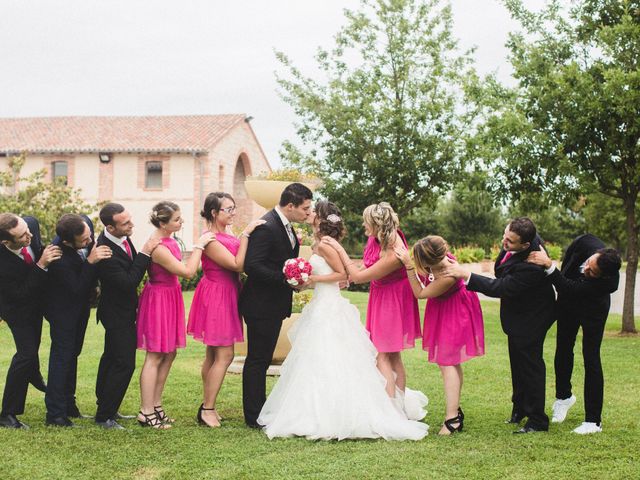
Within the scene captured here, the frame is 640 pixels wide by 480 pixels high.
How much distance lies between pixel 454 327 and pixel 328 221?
140 centimetres

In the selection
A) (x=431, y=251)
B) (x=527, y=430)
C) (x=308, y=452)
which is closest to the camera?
(x=308, y=452)

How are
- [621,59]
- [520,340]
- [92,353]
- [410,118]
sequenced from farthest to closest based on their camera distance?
[410,118] < [621,59] < [92,353] < [520,340]

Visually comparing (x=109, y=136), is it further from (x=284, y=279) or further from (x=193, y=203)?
(x=284, y=279)

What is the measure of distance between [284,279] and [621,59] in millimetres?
9716

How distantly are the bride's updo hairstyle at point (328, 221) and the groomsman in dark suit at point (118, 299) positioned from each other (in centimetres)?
141

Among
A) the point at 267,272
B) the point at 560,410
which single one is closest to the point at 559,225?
the point at 560,410

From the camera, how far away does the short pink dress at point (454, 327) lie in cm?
608

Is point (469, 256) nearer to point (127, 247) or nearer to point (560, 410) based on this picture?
point (560, 410)

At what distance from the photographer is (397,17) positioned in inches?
968

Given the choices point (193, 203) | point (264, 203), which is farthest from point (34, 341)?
point (193, 203)

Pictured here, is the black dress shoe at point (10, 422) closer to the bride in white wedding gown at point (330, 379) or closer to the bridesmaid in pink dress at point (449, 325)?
the bride in white wedding gown at point (330, 379)

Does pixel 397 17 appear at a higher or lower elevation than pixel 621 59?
higher

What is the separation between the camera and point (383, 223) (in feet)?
20.2

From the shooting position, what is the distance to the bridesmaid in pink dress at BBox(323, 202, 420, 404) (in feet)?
20.3
